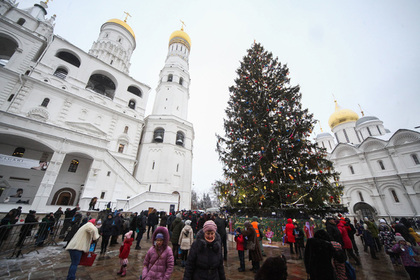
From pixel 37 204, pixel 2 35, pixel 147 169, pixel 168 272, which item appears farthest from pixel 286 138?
pixel 2 35

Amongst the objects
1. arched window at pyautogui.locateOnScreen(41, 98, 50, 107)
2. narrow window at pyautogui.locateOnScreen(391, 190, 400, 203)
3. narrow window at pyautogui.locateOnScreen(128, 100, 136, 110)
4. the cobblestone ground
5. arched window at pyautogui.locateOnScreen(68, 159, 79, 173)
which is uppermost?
narrow window at pyautogui.locateOnScreen(128, 100, 136, 110)

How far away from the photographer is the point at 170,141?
73.8 ft

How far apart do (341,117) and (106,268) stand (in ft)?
127

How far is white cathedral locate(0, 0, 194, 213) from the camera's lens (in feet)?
40.7

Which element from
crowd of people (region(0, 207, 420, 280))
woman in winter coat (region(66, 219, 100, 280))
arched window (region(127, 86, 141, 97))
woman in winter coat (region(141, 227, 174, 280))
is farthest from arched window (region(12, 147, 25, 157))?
woman in winter coat (region(141, 227, 174, 280))

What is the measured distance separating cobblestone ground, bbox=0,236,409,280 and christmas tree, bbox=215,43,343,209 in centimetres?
255

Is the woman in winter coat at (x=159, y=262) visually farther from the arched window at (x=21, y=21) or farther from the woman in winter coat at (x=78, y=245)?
the arched window at (x=21, y=21)

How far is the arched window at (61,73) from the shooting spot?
1842cm

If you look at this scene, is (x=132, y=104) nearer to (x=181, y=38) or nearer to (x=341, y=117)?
(x=181, y=38)

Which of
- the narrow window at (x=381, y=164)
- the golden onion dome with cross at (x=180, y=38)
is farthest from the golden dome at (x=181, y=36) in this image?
the narrow window at (x=381, y=164)

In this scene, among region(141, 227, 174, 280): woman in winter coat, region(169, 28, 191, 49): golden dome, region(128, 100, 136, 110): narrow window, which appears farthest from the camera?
region(169, 28, 191, 49): golden dome

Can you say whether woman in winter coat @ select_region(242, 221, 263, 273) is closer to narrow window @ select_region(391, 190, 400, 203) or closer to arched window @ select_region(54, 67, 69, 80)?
arched window @ select_region(54, 67, 69, 80)

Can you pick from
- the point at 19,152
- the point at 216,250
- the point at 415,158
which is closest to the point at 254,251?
the point at 216,250

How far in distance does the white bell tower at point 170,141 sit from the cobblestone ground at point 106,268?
13.0 m
